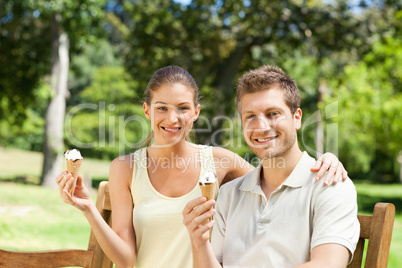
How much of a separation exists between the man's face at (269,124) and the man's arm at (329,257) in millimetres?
491

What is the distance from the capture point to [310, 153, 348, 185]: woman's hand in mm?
2080

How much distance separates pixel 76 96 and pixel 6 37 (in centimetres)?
2025

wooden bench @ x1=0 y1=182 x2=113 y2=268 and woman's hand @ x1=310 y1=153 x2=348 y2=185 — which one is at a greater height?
woman's hand @ x1=310 y1=153 x2=348 y2=185

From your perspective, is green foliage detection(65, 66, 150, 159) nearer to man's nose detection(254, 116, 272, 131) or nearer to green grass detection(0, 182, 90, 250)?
green grass detection(0, 182, 90, 250)

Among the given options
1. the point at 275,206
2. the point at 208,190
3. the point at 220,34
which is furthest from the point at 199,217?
the point at 220,34

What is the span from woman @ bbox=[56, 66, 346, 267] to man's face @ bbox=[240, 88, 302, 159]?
57 cm

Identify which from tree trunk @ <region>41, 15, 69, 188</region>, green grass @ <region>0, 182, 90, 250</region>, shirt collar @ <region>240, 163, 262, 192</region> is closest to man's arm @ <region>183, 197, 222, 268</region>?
shirt collar @ <region>240, 163, 262, 192</region>

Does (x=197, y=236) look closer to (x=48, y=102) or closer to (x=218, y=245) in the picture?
(x=218, y=245)

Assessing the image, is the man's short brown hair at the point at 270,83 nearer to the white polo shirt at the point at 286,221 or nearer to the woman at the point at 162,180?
the white polo shirt at the point at 286,221

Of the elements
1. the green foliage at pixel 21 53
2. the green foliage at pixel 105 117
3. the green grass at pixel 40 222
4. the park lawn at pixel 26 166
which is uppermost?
the green foliage at pixel 21 53

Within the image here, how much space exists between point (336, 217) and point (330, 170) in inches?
8.5

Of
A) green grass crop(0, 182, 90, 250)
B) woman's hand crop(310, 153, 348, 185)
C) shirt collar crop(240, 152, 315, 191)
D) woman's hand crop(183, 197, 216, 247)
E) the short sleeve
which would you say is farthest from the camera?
green grass crop(0, 182, 90, 250)

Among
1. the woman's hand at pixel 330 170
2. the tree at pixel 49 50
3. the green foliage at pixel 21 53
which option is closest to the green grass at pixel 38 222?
the tree at pixel 49 50

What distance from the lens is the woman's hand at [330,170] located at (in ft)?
6.82
